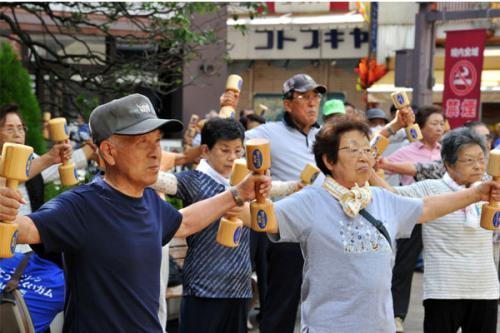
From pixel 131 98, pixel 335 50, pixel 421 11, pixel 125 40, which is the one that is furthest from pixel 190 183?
pixel 335 50

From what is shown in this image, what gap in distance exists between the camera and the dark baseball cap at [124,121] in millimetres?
3467

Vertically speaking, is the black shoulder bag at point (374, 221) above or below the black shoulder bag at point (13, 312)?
above

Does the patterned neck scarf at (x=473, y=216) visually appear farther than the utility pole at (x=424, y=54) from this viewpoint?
No

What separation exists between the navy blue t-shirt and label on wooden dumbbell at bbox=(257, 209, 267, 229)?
0.67 meters

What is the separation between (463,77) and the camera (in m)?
13.2

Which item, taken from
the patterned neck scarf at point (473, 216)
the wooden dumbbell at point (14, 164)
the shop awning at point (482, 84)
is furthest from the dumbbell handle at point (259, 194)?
the shop awning at point (482, 84)

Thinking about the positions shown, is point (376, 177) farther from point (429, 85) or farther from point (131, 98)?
point (429, 85)

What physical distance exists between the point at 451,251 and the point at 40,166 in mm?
2448

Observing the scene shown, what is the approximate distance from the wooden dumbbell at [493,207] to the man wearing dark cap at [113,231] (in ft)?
5.85

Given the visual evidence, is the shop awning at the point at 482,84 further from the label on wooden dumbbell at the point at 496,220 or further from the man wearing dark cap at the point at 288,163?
the label on wooden dumbbell at the point at 496,220

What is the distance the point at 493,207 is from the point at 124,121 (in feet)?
6.84

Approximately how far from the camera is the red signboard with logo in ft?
42.6

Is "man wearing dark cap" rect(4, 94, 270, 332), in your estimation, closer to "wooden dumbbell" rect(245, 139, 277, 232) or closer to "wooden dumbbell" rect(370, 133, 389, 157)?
"wooden dumbbell" rect(245, 139, 277, 232)

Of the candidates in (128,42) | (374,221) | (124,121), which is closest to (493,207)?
(374,221)
